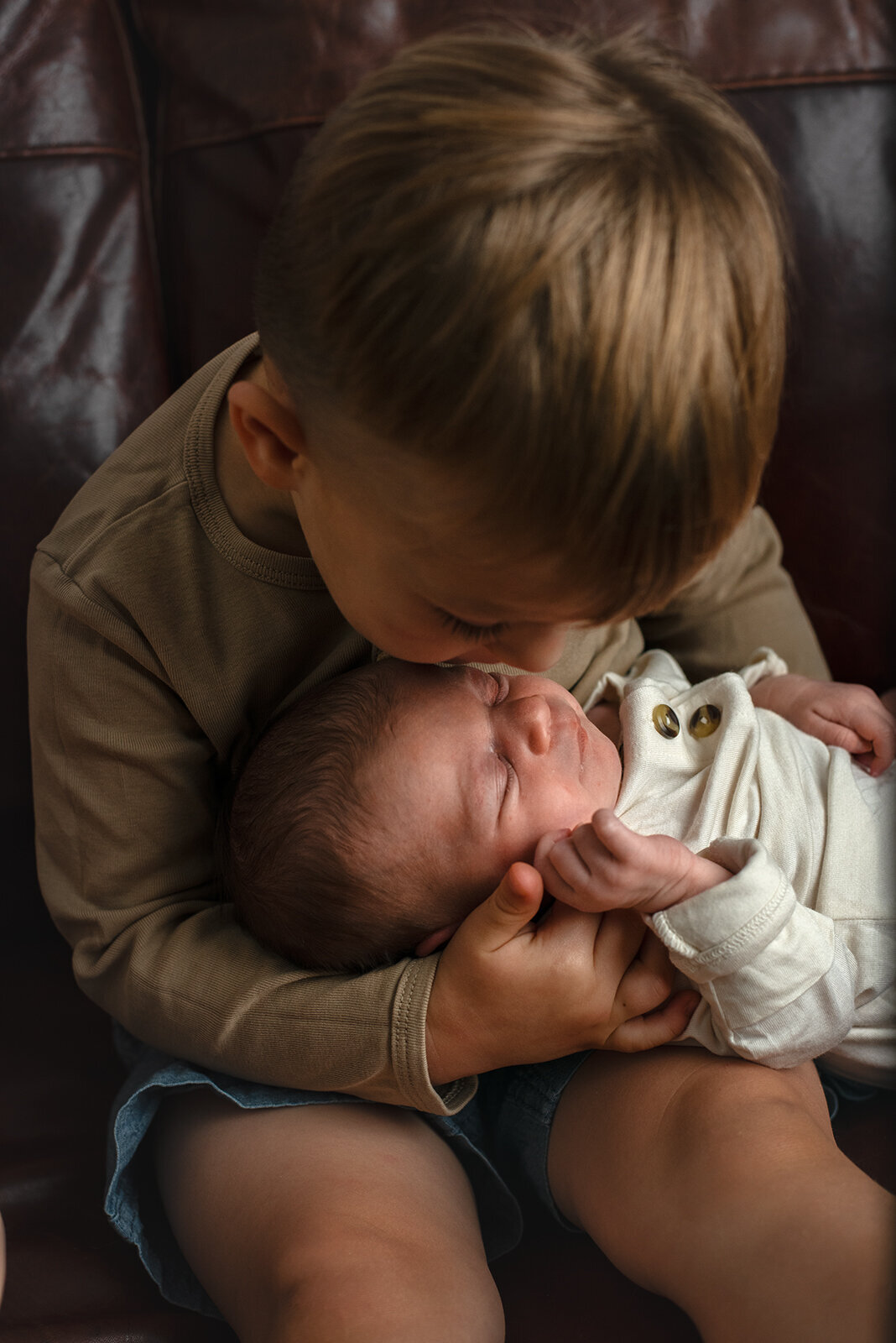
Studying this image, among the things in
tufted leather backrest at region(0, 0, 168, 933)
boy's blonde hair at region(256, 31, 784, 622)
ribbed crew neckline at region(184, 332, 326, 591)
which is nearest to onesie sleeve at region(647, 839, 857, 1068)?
boy's blonde hair at region(256, 31, 784, 622)

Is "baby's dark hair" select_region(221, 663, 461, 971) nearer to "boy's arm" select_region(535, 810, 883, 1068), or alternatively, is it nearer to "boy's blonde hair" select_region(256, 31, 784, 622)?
"boy's arm" select_region(535, 810, 883, 1068)

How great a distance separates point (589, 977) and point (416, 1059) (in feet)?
0.44

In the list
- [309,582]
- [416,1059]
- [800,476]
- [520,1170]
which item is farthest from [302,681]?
[800,476]

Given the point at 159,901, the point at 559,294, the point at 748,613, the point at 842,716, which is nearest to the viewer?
the point at 559,294

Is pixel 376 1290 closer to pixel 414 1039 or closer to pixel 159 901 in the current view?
pixel 414 1039

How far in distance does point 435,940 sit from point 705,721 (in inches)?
11.9

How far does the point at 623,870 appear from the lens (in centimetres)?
73

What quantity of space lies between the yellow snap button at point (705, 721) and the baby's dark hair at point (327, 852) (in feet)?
0.91

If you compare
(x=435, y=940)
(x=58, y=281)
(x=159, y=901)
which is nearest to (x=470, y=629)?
(x=435, y=940)

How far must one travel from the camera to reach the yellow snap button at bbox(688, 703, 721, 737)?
3.12 ft

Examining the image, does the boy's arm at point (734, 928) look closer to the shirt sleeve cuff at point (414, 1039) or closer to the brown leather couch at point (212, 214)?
the shirt sleeve cuff at point (414, 1039)

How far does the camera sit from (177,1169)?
840mm

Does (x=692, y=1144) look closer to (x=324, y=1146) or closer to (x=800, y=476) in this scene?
(x=324, y=1146)

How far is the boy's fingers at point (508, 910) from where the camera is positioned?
2.44 ft
